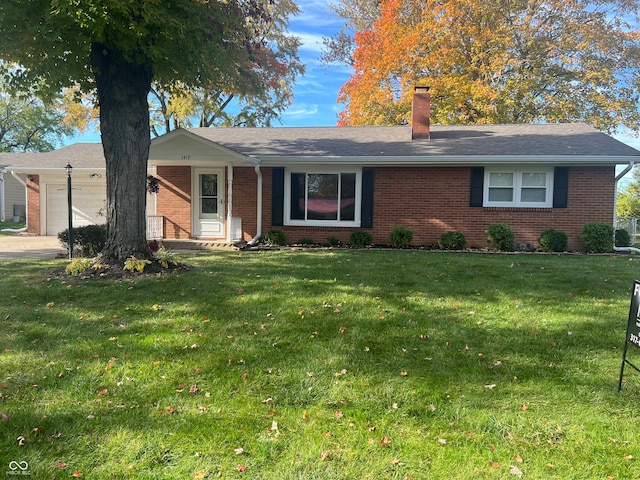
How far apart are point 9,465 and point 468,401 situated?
2.87 metres

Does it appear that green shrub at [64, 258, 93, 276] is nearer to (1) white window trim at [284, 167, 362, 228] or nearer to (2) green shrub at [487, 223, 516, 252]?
(1) white window trim at [284, 167, 362, 228]

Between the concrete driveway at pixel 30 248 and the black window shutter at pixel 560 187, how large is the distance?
40.7 feet

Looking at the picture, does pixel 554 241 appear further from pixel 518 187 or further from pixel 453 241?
pixel 453 241

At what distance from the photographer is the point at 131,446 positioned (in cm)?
242

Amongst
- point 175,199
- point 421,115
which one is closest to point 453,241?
point 421,115

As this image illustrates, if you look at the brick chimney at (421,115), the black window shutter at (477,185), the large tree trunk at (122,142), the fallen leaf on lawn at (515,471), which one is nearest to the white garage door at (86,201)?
the large tree trunk at (122,142)

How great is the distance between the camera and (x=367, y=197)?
11664 millimetres

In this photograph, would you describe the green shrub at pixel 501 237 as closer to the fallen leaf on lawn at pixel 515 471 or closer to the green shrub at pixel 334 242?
the green shrub at pixel 334 242

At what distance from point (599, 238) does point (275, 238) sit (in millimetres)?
8412

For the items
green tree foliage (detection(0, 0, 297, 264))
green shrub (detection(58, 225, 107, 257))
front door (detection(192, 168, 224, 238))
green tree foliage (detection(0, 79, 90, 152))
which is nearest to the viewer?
green tree foliage (detection(0, 0, 297, 264))

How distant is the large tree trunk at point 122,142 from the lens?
7.10m

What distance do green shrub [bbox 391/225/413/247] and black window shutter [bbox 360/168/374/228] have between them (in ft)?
2.86

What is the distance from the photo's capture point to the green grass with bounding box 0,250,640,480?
2338 mm

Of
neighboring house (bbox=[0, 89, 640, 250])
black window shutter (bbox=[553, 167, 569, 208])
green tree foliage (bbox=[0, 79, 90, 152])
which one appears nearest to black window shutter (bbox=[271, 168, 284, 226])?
neighboring house (bbox=[0, 89, 640, 250])
